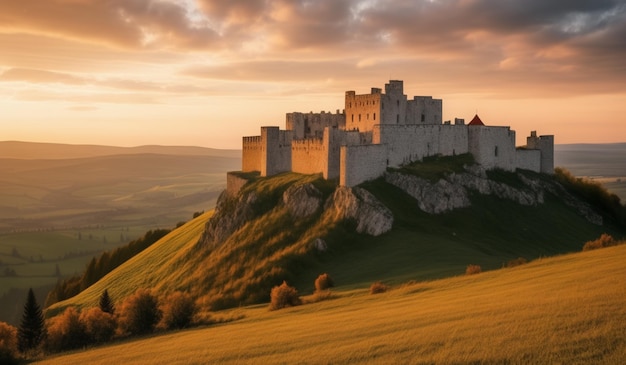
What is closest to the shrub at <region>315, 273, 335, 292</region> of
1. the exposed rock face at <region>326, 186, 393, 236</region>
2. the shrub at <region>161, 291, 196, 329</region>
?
the shrub at <region>161, 291, 196, 329</region>

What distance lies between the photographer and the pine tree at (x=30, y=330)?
53844mm

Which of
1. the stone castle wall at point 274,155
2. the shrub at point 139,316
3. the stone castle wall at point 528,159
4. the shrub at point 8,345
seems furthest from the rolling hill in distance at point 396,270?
the shrub at point 8,345

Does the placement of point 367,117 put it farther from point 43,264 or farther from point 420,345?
point 43,264

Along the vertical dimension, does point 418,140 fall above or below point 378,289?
above

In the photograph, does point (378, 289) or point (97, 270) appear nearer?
point (378, 289)

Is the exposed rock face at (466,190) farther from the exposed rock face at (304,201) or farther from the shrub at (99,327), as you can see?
the shrub at (99,327)

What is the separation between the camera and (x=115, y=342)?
49.4 metres

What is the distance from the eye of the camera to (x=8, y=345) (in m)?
52.3

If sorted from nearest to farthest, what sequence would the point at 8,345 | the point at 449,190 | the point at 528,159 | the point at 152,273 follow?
the point at 8,345 → the point at 449,190 → the point at 152,273 → the point at 528,159

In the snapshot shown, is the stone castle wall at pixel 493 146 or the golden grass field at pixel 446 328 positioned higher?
the stone castle wall at pixel 493 146

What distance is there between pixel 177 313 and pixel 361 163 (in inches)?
1359

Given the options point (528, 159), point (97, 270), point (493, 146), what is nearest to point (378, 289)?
point (493, 146)

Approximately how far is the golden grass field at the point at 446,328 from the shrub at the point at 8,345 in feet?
11.0

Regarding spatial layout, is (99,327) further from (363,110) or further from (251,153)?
(251,153)
